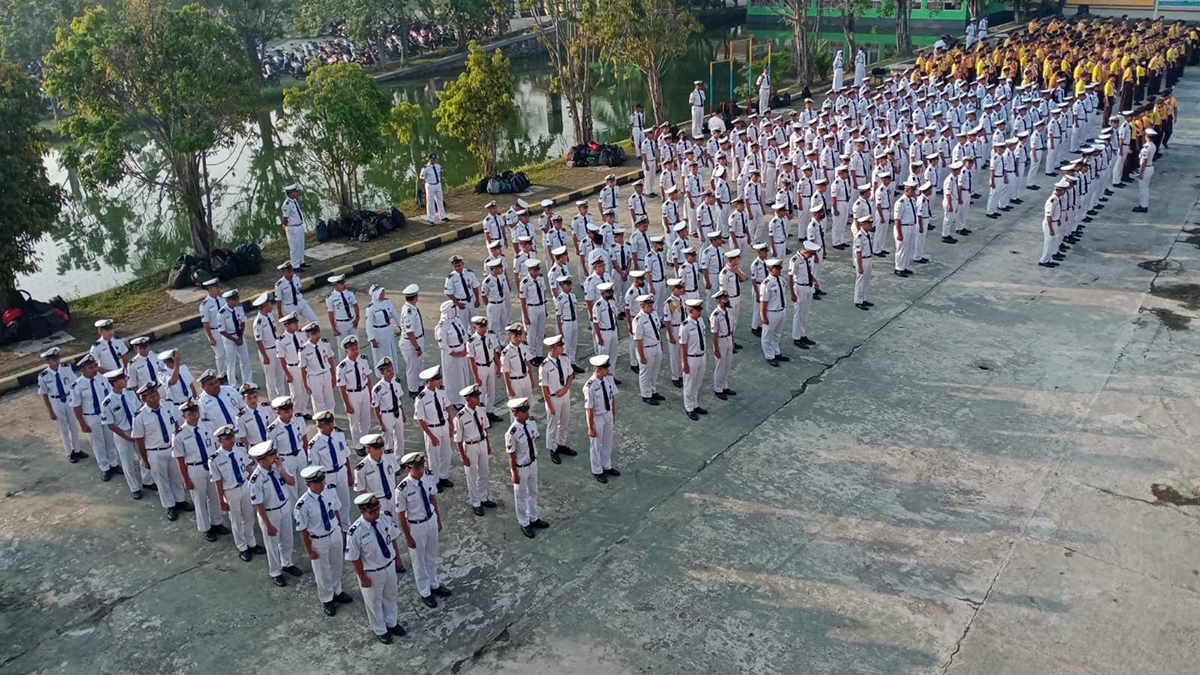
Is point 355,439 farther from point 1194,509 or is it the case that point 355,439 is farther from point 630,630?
point 1194,509

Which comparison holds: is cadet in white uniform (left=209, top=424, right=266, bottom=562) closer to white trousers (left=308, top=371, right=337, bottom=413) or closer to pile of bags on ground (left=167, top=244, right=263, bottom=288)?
white trousers (left=308, top=371, right=337, bottom=413)

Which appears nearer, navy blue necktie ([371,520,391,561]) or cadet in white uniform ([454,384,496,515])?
navy blue necktie ([371,520,391,561])

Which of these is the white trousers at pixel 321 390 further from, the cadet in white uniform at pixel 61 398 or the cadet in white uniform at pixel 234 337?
the cadet in white uniform at pixel 61 398

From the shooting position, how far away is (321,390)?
31.4 feet

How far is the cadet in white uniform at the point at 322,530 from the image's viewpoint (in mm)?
6676

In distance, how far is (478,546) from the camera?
301 inches

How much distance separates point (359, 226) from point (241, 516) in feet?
28.2

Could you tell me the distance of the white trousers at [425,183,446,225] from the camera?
627 inches

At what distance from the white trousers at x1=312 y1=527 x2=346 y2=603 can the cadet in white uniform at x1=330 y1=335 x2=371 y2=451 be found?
7.45 ft

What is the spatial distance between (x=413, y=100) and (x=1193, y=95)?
23832 mm

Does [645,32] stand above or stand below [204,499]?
above

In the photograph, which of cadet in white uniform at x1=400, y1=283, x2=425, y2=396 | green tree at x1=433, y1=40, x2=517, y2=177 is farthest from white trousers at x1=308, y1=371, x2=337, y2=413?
green tree at x1=433, y1=40, x2=517, y2=177

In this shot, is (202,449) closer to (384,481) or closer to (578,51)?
(384,481)

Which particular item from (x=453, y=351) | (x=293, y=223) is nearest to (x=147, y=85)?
(x=293, y=223)
